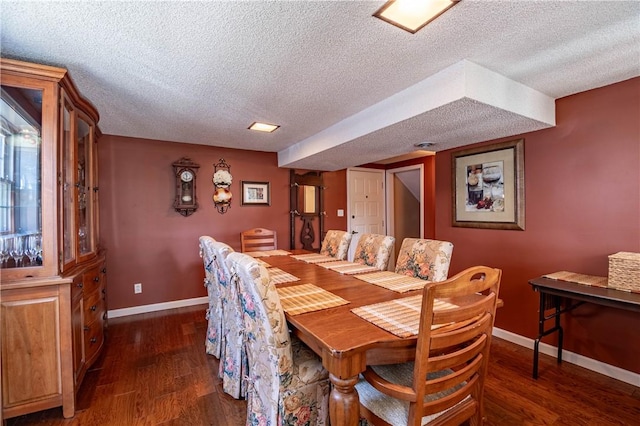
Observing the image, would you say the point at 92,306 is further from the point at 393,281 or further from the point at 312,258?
the point at 393,281

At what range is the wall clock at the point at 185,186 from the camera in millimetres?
3766

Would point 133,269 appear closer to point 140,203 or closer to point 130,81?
point 140,203

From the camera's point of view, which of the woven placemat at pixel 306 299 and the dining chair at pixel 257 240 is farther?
the dining chair at pixel 257 240

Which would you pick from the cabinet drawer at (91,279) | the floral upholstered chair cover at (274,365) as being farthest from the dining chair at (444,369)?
the cabinet drawer at (91,279)

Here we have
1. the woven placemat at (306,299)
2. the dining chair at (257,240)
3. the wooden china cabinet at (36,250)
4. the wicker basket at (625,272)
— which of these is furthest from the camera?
the dining chair at (257,240)

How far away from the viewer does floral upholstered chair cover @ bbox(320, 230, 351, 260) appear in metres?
3.11

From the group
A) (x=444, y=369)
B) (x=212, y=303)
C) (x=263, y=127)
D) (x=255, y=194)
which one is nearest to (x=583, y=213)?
(x=444, y=369)

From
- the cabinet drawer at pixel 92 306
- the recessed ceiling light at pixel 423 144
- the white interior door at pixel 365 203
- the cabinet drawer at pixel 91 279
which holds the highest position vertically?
the recessed ceiling light at pixel 423 144

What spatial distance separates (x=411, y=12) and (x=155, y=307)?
401cm

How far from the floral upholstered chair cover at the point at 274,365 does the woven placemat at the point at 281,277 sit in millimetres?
574

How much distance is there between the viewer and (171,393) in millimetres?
2010

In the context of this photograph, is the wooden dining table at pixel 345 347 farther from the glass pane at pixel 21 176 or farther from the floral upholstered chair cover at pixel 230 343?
the glass pane at pixel 21 176

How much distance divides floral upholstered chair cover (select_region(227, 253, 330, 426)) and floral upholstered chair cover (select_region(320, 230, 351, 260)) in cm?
167

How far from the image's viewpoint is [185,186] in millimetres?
3824
